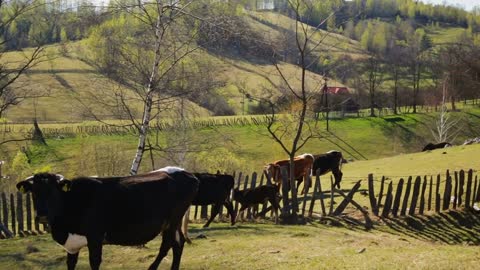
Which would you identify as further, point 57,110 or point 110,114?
point 57,110

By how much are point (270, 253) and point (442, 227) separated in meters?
8.79

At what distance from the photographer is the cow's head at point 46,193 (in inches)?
305

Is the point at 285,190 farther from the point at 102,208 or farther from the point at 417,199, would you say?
the point at 102,208

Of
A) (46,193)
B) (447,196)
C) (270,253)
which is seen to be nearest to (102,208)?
(46,193)

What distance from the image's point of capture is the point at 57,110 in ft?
256

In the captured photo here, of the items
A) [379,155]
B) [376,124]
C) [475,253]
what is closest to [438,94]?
[376,124]

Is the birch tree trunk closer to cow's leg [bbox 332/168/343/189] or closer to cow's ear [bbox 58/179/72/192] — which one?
cow's ear [bbox 58/179/72/192]

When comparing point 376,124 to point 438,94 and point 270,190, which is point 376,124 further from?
point 270,190

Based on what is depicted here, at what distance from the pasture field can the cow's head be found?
8.93ft

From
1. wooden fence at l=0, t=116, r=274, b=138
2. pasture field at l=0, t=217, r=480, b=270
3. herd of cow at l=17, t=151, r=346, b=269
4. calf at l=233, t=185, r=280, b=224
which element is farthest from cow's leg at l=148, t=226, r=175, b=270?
wooden fence at l=0, t=116, r=274, b=138

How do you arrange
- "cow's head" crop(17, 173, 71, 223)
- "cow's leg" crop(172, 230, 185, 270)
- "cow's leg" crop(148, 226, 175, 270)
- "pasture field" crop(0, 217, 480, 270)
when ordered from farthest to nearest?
1. "pasture field" crop(0, 217, 480, 270)
2. "cow's leg" crop(172, 230, 185, 270)
3. "cow's leg" crop(148, 226, 175, 270)
4. "cow's head" crop(17, 173, 71, 223)

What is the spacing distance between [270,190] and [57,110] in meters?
66.9

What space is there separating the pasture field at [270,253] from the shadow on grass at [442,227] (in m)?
3.50

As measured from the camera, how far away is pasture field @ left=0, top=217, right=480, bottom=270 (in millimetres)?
9570
